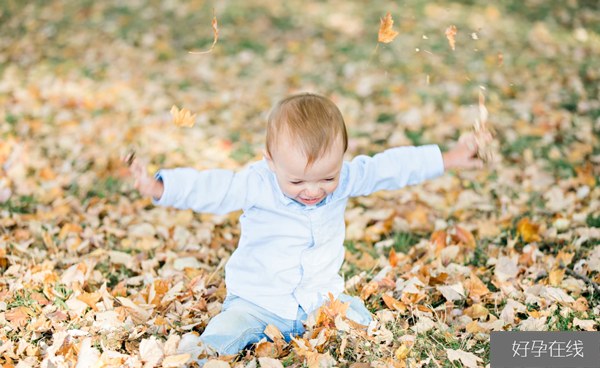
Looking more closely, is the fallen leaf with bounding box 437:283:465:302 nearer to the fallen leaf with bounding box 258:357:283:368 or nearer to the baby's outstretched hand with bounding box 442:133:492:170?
the baby's outstretched hand with bounding box 442:133:492:170

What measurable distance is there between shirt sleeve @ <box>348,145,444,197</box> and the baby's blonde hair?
36 cm

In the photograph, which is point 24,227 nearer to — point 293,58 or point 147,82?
point 147,82

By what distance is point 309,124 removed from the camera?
1.98 m

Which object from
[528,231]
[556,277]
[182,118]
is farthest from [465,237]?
[182,118]

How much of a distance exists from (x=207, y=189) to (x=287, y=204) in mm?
352

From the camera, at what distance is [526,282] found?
2.68 metres

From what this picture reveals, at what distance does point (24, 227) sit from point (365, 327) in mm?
2353

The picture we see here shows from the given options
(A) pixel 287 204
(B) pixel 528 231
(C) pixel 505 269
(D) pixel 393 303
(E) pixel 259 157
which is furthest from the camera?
(E) pixel 259 157

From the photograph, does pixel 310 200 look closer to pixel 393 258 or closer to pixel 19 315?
pixel 393 258

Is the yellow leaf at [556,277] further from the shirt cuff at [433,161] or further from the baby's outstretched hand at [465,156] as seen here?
the shirt cuff at [433,161]

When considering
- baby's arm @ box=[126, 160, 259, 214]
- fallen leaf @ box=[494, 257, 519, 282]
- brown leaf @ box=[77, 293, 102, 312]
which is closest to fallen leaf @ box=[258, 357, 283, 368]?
baby's arm @ box=[126, 160, 259, 214]

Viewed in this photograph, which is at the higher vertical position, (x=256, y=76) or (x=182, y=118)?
(x=182, y=118)

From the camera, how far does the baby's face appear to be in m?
2.00

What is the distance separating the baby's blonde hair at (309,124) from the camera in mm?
1974
